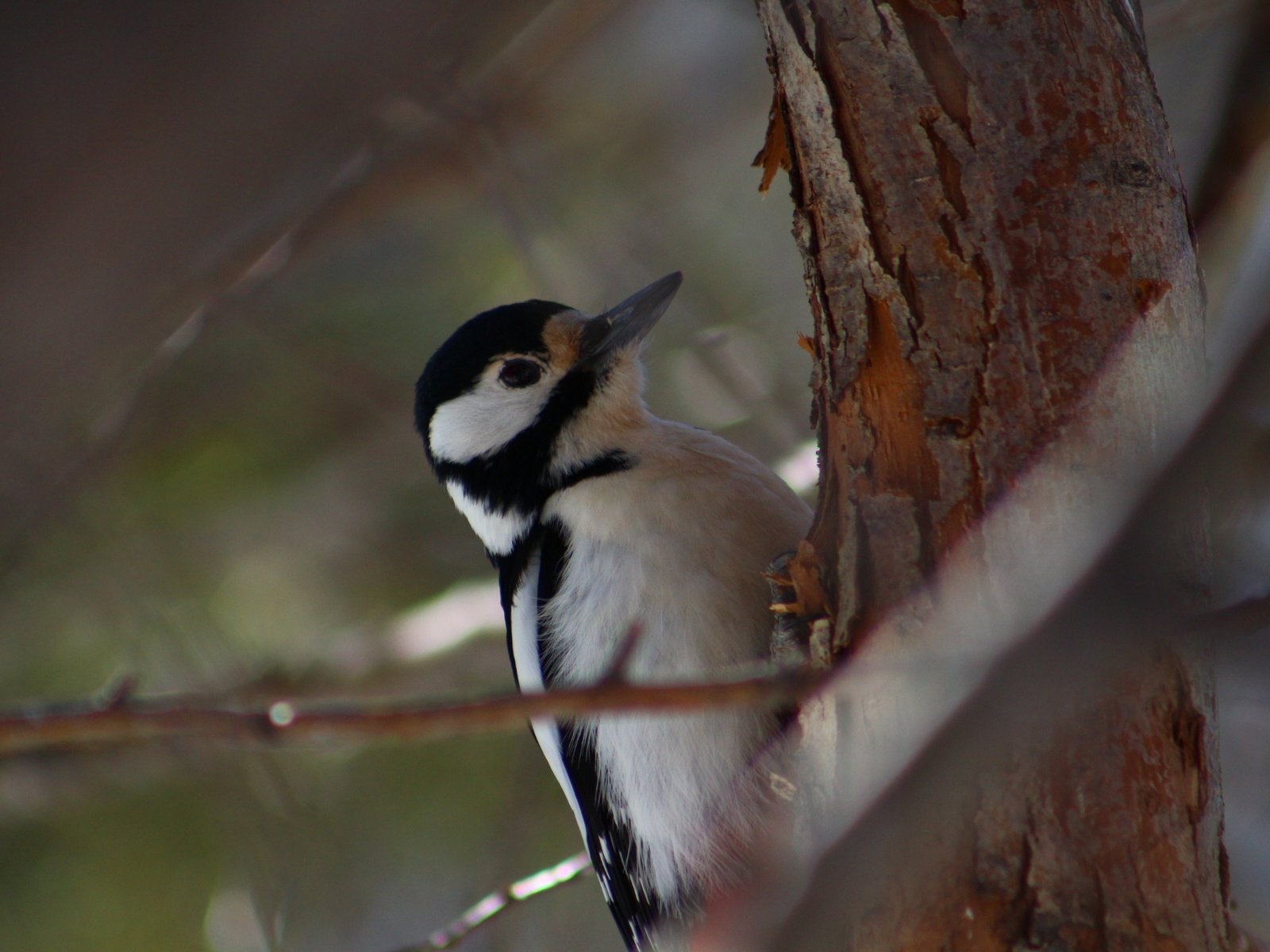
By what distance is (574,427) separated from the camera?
3352 millimetres

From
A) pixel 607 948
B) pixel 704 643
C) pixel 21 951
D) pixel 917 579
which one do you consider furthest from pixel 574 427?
pixel 21 951

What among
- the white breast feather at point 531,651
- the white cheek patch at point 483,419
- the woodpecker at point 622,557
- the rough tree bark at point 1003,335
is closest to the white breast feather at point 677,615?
the woodpecker at point 622,557

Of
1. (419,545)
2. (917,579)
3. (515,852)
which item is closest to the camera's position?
(917,579)

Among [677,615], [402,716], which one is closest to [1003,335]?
[677,615]

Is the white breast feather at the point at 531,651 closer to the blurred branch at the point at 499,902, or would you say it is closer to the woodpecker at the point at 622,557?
the woodpecker at the point at 622,557

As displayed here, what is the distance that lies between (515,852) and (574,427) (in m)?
1.96

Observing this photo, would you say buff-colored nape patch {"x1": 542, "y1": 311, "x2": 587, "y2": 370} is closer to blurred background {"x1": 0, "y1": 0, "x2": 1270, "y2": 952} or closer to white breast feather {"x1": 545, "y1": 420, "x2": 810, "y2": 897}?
white breast feather {"x1": 545, "y1": 420, "x2": 810, "y2": 897}

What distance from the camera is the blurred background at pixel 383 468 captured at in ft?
13.7

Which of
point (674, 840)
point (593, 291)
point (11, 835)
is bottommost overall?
point (674, 840)

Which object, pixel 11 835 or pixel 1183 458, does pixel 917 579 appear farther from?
pixel 11 835

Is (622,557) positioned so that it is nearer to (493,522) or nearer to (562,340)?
(493,522)

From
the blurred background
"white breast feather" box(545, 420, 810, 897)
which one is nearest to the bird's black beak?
"white breast feather" box(545, 420, 810, 897)

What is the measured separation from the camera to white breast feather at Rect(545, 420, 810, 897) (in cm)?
281

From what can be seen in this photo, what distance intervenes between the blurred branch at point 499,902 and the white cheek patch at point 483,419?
1093 mm
